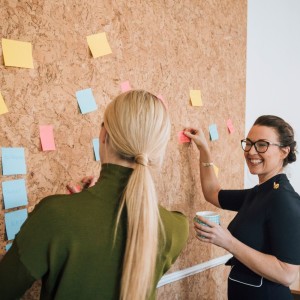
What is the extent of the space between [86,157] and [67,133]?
4.8 inches

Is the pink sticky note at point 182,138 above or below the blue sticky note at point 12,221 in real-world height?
above

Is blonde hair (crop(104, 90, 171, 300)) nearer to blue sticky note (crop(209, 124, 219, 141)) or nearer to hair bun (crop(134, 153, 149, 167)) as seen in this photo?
hair bun (crop(134, 153, 149, 167))

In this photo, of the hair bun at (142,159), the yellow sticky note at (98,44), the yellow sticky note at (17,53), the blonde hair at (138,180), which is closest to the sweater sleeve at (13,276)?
the blonde hair at (138,180)

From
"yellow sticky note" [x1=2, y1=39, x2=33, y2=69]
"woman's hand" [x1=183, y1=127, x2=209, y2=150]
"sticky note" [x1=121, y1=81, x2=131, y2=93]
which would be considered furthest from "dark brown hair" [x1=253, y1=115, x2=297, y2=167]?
"yellow sticky note" [x1=2, y1=39, x2=33, y2=69]

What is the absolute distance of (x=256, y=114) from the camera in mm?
2168

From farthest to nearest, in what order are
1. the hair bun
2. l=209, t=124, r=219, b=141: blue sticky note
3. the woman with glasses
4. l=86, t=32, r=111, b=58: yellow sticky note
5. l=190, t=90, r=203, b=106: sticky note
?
l=209, t=124, r=219, b=141: blue sticky note
l=190, t=90, r=203, b=106: sticky note
l=86, t=32, r=111, b=58: yellow sticky note
the woman with glasses
the hair bun

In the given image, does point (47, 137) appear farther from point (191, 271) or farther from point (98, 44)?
point (191, 271)

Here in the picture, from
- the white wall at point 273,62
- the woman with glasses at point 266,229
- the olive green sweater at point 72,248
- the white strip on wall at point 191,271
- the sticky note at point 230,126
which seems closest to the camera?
the olive green sweater at point 72,248

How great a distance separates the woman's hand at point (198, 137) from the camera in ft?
5.54

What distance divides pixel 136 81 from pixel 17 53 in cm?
51

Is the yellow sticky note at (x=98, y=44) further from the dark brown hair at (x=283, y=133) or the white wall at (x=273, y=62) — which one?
the white wall at (x=273, y=62)

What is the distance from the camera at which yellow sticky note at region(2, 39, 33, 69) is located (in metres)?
1.12

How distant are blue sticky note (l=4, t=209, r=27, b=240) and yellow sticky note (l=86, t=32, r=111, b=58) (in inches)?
24.7

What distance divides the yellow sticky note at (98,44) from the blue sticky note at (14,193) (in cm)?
54
